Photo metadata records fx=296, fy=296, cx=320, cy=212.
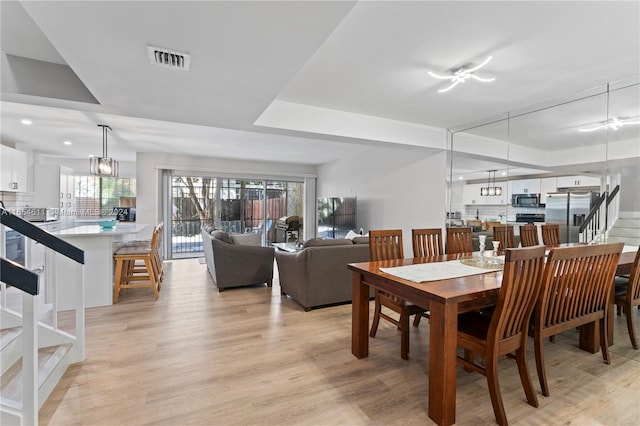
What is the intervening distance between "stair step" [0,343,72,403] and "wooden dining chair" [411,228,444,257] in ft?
9.75

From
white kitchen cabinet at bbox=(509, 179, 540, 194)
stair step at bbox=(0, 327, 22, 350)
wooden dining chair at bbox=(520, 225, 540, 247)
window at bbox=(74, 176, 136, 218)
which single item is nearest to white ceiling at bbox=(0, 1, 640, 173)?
white kitchen cabinet at bbox=(509, 179, 540, 194)

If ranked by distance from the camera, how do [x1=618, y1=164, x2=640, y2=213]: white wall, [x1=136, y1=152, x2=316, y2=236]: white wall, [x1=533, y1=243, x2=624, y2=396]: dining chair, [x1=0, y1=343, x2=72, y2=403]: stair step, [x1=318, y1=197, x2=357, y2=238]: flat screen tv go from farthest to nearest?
1. [x1=136, y1=152, x2=316, y2=236]: white wall
2. [x1=318, y1=197, x2=357, y2=238]: flat screen tv
3. [x1=618, y1=164, x2=640, y2=213]: white wall
4. [x1=533, y1=243, x2=624, y2=396]: dining chair
5. [x1=0, y1=343, x2=72, y2=403]: stair step

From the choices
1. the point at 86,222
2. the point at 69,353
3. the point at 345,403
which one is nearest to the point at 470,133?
the point at 345,403

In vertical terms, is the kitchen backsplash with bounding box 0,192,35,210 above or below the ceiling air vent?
below

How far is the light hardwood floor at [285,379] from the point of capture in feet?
5.64

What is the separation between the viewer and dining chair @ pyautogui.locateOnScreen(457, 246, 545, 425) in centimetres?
160

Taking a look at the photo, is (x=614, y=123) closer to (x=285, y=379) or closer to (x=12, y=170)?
(x=285, y=379)

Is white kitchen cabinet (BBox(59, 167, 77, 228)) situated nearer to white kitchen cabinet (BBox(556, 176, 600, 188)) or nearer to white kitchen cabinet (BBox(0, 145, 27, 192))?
white kitchen cabinet (BBox(0, 145, 27, 192))

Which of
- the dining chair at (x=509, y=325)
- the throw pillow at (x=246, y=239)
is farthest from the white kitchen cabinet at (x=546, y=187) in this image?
the throw pillow at (x=246, y=239)

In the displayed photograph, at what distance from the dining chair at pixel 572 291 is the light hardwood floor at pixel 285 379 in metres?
0.29

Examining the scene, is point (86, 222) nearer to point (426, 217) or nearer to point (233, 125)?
point (233, 125)

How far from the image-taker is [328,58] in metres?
2.44

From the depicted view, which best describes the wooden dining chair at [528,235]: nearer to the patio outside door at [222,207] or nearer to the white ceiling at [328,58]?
the white ceiling at [328,58]

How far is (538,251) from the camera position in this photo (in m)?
1.65
